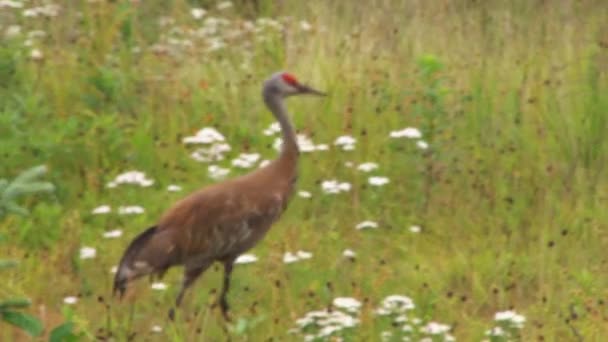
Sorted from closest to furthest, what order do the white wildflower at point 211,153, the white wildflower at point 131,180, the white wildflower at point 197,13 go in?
the white wildflower at point 131,180 → the white wildflower at point 211,153 → the white wildflower at point 197,13

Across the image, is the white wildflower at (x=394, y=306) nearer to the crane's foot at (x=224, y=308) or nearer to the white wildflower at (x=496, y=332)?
the white wildflower at (x=496, y=332)

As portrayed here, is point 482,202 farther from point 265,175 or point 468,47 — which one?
point 468,47

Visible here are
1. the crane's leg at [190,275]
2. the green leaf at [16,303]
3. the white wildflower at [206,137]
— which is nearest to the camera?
the green leaf at [16,303]

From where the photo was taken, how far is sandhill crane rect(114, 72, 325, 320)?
270 inches

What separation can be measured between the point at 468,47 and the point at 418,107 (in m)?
1.57

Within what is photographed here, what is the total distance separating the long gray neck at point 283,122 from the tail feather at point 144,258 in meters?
0.77

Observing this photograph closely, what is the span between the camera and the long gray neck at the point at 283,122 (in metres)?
7.32

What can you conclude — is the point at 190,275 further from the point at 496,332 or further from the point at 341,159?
the point at 341,159

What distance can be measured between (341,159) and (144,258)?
211 centimetres

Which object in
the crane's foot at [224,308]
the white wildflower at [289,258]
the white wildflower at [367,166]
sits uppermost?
the white wildflower at [367,166]

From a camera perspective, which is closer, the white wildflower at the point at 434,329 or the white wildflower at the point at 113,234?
the white wildflower at the point at 434,329

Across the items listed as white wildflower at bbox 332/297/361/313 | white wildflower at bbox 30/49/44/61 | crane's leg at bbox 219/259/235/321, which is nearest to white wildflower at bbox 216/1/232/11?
white wildflower at bbox 30/49/44/61

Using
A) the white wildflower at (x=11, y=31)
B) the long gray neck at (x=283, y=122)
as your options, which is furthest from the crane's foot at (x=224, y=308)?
the white wildflower at (x=11, y=31)

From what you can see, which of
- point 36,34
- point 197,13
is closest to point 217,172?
point 36,34
